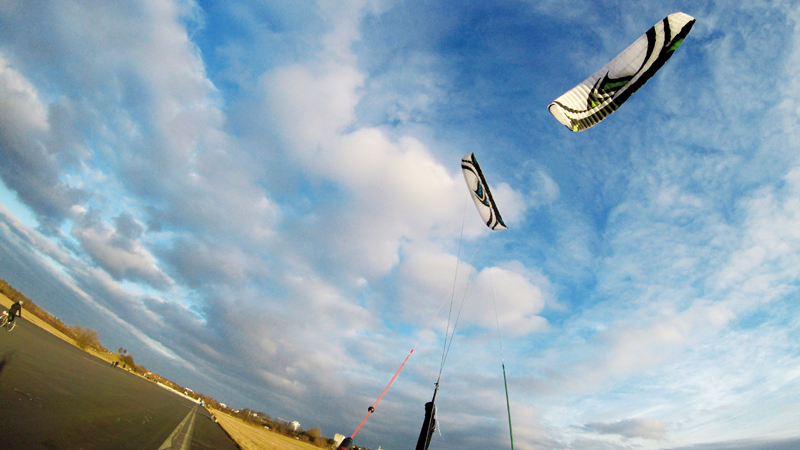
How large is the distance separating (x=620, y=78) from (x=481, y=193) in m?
7.70

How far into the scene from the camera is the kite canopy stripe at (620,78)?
9.95 m

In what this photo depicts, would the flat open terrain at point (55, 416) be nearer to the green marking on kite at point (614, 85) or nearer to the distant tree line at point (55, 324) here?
the green marking on kite at point (614, 85)

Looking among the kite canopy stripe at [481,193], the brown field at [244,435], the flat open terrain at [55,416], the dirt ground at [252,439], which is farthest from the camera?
the brown field at [244,435]

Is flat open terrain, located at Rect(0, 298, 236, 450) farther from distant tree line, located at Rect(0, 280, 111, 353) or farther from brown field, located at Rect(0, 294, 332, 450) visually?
distant tree line, located at Rect(0, 280, 111, 353)

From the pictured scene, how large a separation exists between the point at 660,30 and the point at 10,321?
35.8 m

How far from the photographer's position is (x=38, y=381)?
33.7 feet

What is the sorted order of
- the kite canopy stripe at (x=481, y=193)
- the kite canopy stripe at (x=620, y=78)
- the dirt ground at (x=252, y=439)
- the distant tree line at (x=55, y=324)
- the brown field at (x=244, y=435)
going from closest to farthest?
the kite canopy stripe at (x=620, y=78)
the kite canopy stripe at (x=481, y=193)
the dirt ground at (x=252, y=439)
the brown field at (x=244, y=435)
the distant tree line at (x=55, y=324)

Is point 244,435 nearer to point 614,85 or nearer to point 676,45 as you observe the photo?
point 614,85

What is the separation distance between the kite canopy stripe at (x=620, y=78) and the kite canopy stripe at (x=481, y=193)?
16.0ft

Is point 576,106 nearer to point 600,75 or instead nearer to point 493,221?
point 600,75

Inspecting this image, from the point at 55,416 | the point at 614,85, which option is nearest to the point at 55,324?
the point at 55,416

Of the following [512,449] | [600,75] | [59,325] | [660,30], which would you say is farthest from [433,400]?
[59,325]

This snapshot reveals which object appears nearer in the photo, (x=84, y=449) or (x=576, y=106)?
(x=84, y=449)

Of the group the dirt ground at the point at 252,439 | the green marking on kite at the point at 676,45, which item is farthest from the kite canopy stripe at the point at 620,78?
the dirt ground at the point at 252,439
